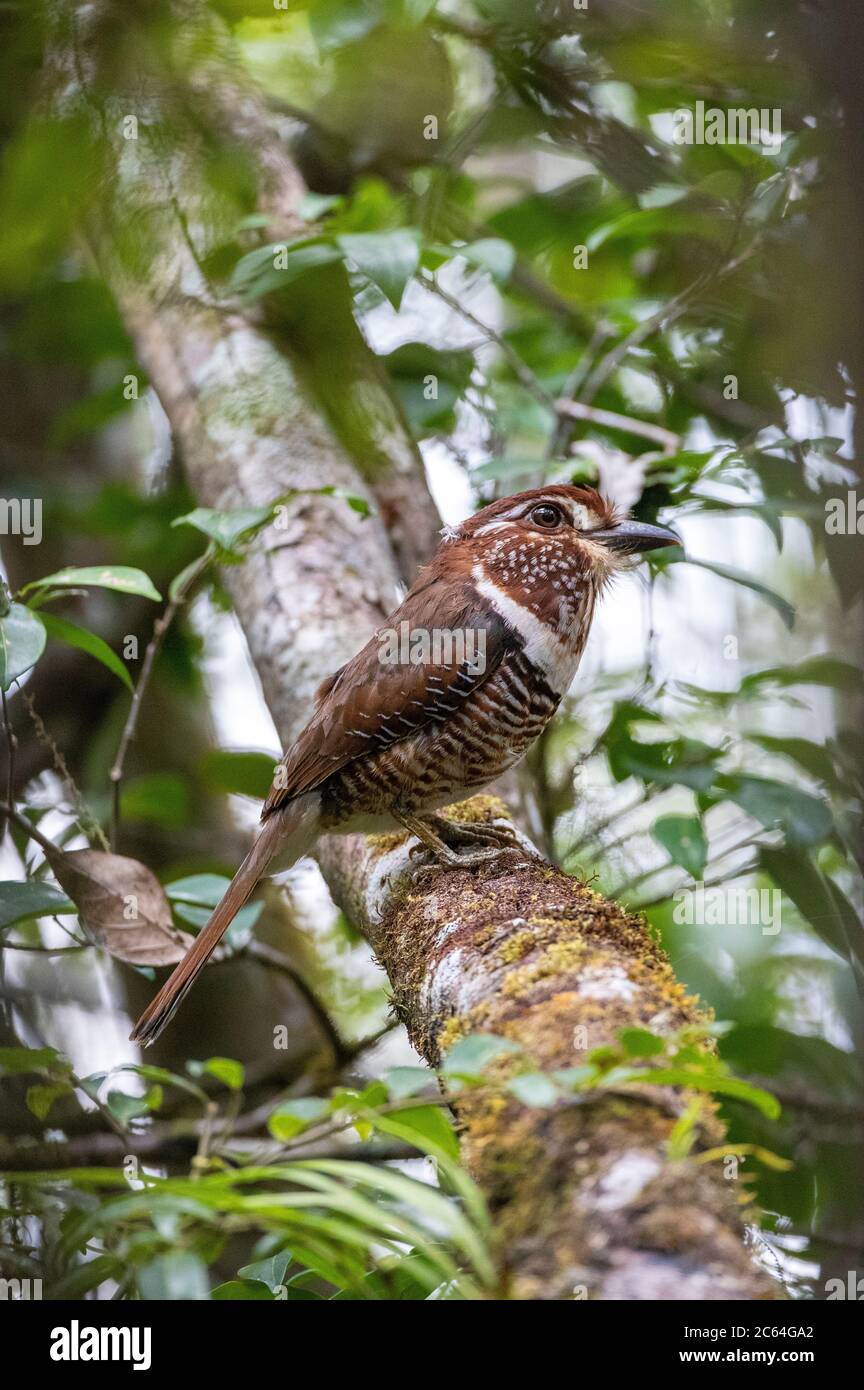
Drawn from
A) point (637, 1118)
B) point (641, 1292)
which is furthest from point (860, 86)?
point (641, 1292)

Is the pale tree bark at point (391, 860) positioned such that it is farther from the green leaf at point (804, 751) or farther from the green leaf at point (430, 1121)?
the green leaf at point (804, 751)

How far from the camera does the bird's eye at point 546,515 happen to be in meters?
2.71

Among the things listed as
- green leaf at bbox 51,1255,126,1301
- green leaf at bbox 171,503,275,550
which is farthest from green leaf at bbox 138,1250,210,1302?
green leaf at bbox 171,503,275,550

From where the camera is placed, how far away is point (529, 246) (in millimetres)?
3861

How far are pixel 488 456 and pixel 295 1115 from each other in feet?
8.78

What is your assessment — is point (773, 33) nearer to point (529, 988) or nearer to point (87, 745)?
point (529, 988)

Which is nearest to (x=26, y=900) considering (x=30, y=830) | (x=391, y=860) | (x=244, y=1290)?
(x=30, y=830)

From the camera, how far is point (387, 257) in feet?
8.21

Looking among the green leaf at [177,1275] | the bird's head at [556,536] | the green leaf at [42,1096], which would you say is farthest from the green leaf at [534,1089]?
the bird's head at [556,536]

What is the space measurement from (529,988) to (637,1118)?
12.6 inches

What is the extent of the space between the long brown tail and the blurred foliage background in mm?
152

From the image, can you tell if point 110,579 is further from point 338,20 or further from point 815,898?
point 338,20

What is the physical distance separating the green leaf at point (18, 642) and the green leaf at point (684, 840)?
1317 mm

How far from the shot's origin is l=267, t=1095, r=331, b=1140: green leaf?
4.08ft
